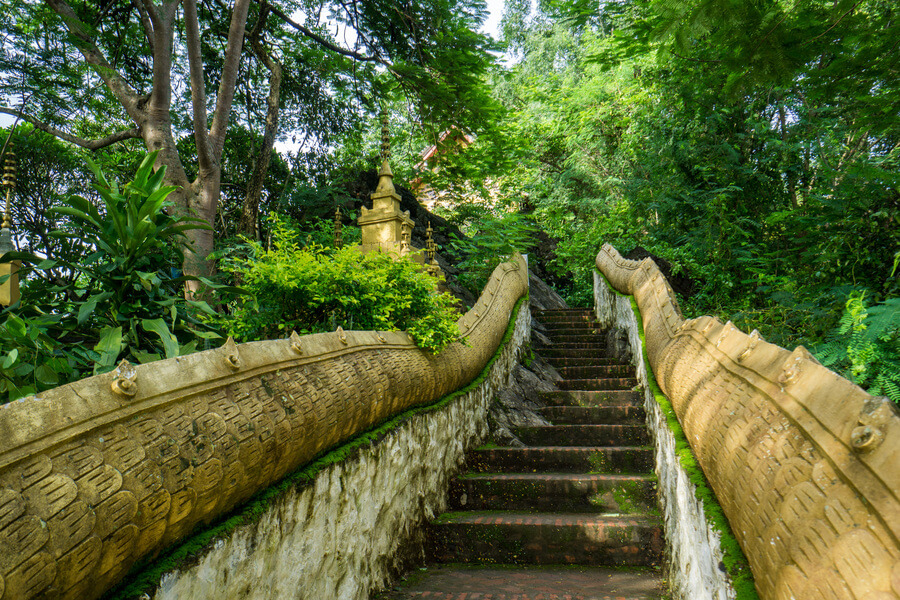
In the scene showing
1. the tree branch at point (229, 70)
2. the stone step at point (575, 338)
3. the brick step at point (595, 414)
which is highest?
the tree branch at point (229, 70)

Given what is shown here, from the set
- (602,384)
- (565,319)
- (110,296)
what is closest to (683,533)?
(110,296)

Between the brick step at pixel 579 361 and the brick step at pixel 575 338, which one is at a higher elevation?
the brick step at pixel 575 338

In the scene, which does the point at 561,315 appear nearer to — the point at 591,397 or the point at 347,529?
the point at 591,397

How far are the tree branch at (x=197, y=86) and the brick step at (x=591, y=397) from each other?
4390mm

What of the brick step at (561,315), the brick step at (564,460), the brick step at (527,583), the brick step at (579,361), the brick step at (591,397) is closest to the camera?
the brick step at (527,583)

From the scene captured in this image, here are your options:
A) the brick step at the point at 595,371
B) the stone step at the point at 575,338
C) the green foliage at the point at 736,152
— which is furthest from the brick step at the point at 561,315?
the brick step at the point at 595,371

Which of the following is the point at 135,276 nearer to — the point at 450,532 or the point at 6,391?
the point at 6,391

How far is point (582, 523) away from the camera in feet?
10.4

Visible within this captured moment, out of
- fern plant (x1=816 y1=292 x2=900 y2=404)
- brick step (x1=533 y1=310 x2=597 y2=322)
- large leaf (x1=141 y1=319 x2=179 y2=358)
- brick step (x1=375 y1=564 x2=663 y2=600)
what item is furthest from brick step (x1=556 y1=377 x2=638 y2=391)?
large leaf (x1=141 y1=319 x2=179 y2=358)

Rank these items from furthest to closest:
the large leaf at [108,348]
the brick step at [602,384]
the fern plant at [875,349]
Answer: the brick step at [602,384] < the fern plant at [875,349] < the large leaf at [108,348]

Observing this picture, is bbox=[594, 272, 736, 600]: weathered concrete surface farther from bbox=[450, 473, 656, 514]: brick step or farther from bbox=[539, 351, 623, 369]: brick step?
bbox=[539, 351, 623, 369]: brick step

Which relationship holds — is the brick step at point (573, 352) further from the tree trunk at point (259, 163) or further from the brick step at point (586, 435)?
the tree trunk at point (259, 163)

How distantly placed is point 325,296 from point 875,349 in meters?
3.20

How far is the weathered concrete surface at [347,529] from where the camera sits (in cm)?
160
